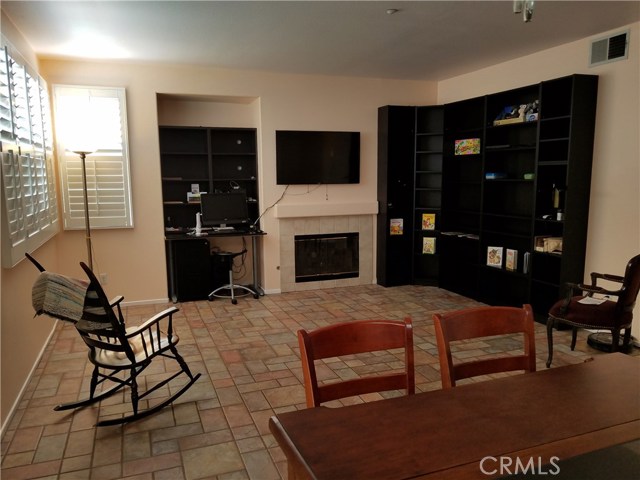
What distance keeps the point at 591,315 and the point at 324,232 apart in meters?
3.39

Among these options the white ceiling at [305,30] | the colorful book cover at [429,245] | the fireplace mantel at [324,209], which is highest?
the white ceiling at [305,30]

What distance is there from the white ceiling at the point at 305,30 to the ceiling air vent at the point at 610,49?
11 centimetres

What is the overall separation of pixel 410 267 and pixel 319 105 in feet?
7.98

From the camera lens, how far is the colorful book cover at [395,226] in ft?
20.7

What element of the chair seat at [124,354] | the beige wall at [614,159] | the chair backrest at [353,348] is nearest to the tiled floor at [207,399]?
the chair seat at [124,354]

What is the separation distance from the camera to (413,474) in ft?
3.58

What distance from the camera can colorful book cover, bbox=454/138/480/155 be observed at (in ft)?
18.4

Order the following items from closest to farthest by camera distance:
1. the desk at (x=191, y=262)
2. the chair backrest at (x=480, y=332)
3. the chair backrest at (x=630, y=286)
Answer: the chair backrest at (x=480, y=332), the chair backrest at (x=630, y=286), the desk at (x=191, y=262)

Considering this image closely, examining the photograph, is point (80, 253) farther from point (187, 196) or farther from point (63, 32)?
point (63, 32)

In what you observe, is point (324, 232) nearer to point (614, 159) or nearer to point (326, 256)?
point (326, 256)

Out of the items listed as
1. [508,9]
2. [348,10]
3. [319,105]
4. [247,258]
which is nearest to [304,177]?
[319,105]

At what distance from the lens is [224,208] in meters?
5.77

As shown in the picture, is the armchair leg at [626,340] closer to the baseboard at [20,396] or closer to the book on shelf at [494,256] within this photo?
the book on shelf at [494,256]

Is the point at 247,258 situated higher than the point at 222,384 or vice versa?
the point at 247,258
